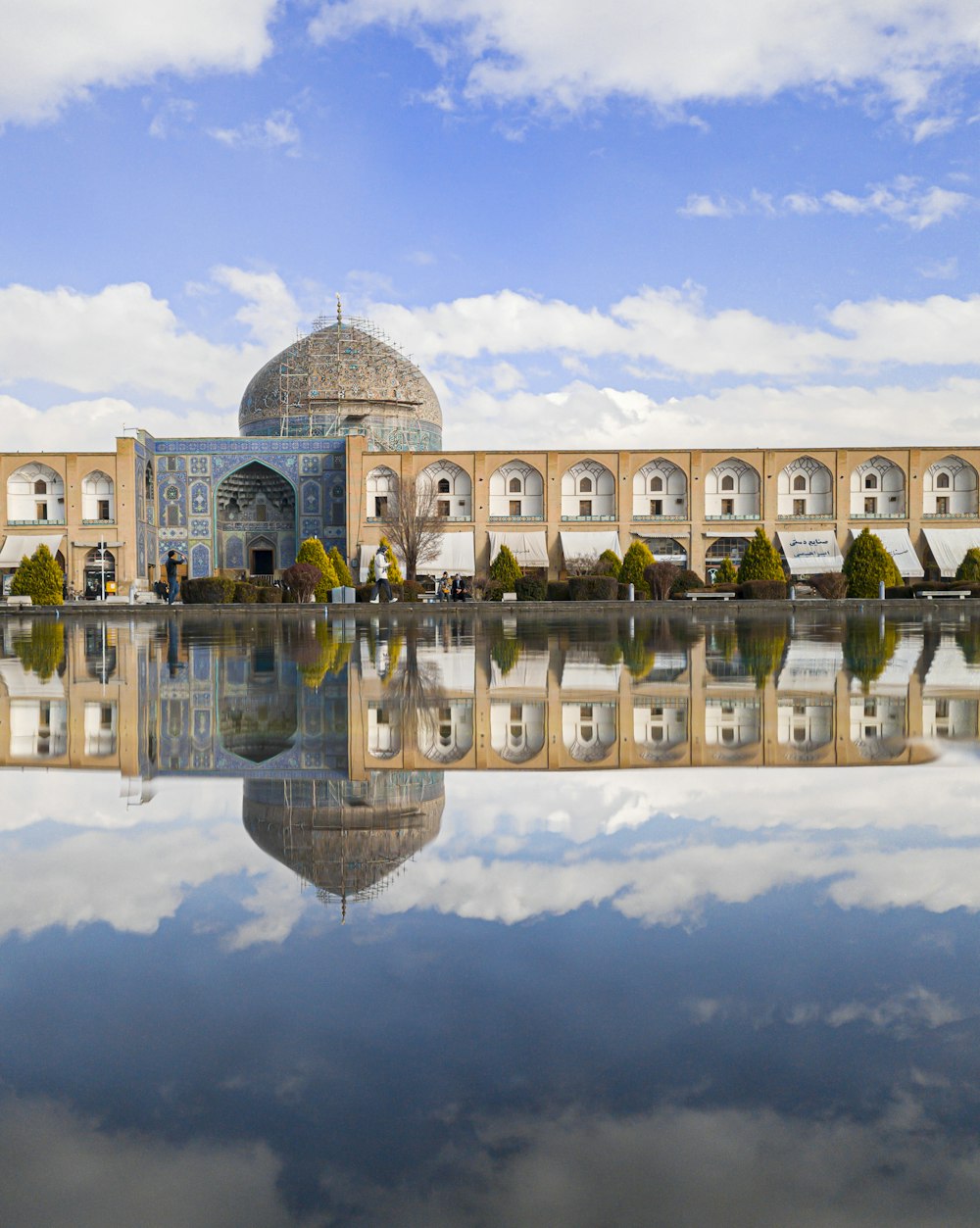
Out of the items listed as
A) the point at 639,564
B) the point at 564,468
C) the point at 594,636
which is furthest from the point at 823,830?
the point at 564,468

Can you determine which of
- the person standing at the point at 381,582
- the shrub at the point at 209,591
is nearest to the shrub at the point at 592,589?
the person standing at the point at 381,582

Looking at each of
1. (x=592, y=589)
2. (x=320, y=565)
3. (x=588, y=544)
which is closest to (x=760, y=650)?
(x=592, y=589)

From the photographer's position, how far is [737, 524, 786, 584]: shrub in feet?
85.8

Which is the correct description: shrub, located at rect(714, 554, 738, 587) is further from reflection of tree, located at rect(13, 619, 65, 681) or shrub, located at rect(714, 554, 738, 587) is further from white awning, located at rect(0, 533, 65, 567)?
white awning, located at rect(0, 533, 65, 567)

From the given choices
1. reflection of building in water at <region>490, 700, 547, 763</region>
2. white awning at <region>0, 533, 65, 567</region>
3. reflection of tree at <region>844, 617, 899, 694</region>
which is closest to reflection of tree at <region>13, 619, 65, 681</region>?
reflection of building in water at <region>490, 700, 547, 763</region>

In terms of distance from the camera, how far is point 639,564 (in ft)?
86.0

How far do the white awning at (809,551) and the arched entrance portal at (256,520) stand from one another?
1514cm

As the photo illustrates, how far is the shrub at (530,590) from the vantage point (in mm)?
23422

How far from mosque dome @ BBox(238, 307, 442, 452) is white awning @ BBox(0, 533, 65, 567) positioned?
24.9 feet

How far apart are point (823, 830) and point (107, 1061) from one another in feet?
4.72

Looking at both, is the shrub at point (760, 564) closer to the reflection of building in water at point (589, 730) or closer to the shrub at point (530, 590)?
the shrub at point (530, 590)

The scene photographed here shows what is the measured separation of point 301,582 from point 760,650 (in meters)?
16.0

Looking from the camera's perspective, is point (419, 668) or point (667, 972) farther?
point (419, 668)

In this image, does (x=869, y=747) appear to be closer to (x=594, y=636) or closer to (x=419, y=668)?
(x=419, y=668)
